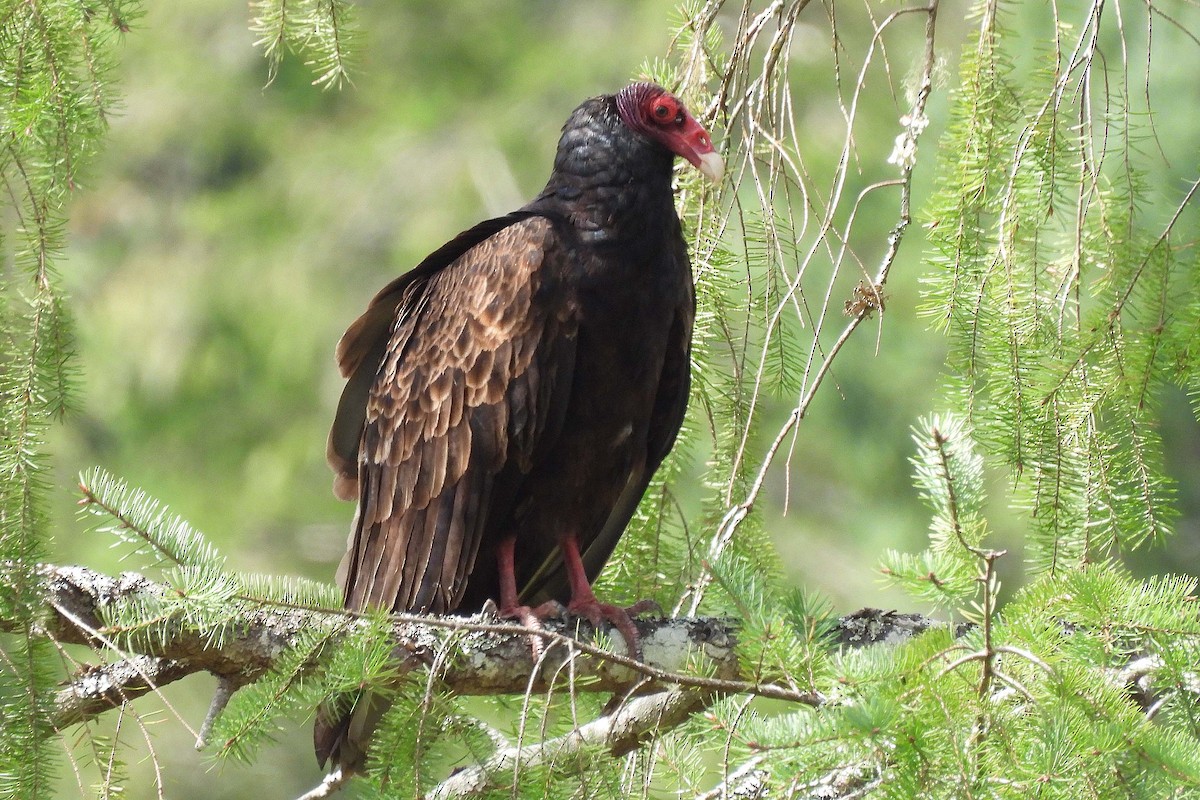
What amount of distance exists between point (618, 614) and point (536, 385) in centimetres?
53

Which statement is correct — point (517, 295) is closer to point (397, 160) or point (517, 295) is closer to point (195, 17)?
point (397, 160)

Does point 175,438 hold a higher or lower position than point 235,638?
higher

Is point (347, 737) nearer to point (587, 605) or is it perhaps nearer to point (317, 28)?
point (587, 605)

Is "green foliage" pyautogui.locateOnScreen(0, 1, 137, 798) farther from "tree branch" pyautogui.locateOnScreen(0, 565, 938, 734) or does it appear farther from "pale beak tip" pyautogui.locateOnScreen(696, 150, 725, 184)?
"pale beak tip" pyautogui.locateOnScreen(696, 150, 725, 184)

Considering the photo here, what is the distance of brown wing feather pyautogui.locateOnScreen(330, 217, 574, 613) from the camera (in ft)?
9.21

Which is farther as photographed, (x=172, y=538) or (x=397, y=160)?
(x=397, y=160)

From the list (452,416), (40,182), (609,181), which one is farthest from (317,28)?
(452,416)

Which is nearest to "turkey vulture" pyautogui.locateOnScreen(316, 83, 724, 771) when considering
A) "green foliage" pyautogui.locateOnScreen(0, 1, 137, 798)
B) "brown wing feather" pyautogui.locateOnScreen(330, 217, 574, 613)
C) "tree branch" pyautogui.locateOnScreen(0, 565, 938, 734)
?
"brown wing feather" pyautogui.locateOnScreen(330, 217, 574, 613)

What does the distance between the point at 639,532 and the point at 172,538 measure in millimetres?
1418

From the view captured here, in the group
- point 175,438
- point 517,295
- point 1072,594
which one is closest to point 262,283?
point 175,438

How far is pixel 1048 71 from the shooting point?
2180 mm

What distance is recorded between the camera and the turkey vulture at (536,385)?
281cm

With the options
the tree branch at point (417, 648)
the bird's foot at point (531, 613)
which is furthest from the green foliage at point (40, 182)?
the bird's foot at point (531, 613)

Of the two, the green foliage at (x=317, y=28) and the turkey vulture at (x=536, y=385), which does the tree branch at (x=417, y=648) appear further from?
the green foliage at (x=317, y=28)
